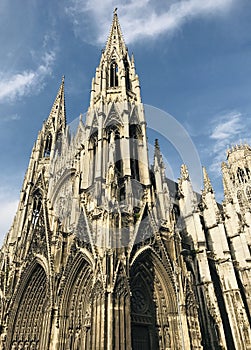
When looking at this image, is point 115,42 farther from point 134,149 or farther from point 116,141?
point 134,149

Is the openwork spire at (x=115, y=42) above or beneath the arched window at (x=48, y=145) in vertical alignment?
above

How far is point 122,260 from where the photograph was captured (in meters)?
14.9

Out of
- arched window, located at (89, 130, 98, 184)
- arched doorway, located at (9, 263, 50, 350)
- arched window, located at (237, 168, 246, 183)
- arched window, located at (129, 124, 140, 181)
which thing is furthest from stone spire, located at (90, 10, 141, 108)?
arched window, located at (237, 168, 246, 183)

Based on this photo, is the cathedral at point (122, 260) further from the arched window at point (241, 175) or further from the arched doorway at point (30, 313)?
the arched window at point (241, 175)

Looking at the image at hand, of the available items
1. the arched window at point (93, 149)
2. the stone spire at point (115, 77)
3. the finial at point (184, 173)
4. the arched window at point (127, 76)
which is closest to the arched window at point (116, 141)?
the arched window at point (93, 149)

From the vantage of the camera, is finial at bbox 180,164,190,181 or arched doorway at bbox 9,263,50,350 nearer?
arched doorway at bbox 9,263,50,350

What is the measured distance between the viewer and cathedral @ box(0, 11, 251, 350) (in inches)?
600

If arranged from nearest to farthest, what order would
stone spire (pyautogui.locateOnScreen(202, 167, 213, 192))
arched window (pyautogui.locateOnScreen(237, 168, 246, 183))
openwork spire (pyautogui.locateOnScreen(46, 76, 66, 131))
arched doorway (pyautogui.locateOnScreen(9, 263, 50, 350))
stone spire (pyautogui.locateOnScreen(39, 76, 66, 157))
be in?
1. arched doorway (pyautogui.locateOnScreen(9, 263, 50, 350))
2. stone spire (pyautogui.locateOnScreen(202, 167, 213, 192))
3. stone spire (pyautogui.locateOnScreen(39, 76, 66, 157))
4. openwork spire (pyautogui.locateOnScreen(46, 76, 66, 131))
5. arched window (pyautogui.locateOnScreen(237, 168, 246, 183))

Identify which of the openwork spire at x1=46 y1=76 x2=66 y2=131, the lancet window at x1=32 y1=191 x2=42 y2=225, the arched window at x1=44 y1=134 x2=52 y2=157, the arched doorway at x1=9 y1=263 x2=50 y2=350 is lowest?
the arched doorway at x1=9 y1=263 x2=50 y2=350

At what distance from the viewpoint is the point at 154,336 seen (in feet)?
52.0

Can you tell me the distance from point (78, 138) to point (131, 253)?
1757cm

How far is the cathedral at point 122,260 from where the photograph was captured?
15.2 m

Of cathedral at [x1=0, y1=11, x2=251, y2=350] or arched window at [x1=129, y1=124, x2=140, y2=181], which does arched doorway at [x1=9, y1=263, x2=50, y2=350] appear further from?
arched window at [x1=129, y1=124, x2=140, y2=181]

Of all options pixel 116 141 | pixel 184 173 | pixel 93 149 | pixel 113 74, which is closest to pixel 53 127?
pixel 113 74
